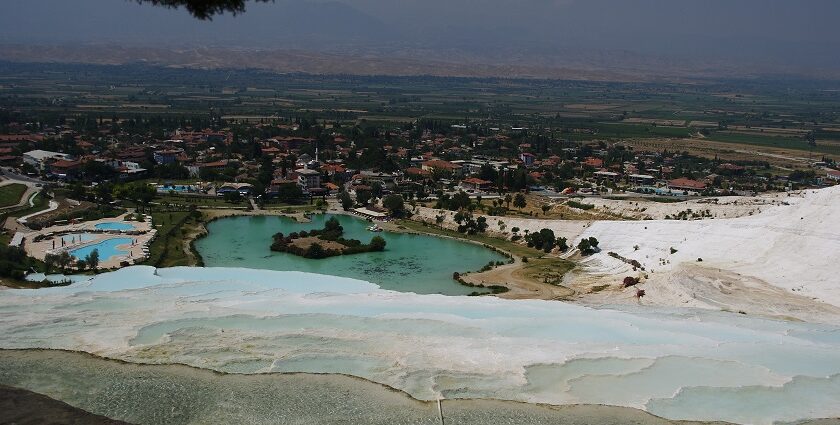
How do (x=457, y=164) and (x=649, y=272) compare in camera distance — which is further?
(x=457, y=164)

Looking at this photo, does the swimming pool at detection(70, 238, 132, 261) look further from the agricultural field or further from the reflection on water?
the agricultural field

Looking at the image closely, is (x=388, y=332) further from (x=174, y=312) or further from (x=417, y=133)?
(x=417, y=133)

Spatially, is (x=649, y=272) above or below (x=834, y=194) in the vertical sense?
below

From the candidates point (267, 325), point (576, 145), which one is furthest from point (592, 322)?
point (576, 145)

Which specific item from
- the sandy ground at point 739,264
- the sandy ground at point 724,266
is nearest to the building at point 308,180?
the sandy ground at point 724,266

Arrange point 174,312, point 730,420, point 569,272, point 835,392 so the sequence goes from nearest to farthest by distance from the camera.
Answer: point 730,420 → point 835,392 → point 174,312 → point 569,272

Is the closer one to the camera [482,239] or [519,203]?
[482,239]

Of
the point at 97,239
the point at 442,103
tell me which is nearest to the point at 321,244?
the point at 97,239

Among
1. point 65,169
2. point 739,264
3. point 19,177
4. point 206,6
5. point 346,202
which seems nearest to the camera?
point 206,6

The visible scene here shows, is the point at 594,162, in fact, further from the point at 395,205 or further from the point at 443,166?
the point at 395,205
